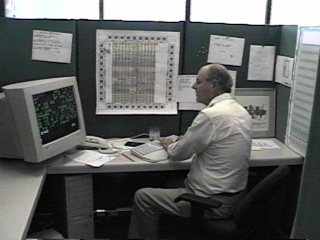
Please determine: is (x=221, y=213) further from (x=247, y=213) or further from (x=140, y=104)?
(x=140, y=104)

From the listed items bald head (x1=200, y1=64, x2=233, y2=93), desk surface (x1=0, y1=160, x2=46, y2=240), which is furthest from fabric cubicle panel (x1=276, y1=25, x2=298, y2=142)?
desk surface (x1=0, y1=160, x2=46, y2=240)

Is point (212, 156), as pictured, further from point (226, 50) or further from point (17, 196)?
point (17, 196)

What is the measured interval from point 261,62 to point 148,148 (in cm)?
96

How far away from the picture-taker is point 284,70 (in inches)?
96.6

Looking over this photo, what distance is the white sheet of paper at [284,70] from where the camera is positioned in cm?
238

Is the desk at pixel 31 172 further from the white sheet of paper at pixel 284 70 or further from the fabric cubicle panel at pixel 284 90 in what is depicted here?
the white sheet of paper at pixel 284 70

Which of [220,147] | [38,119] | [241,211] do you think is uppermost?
[38,119]

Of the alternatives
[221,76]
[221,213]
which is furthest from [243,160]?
[221,76]

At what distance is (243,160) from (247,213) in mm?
302

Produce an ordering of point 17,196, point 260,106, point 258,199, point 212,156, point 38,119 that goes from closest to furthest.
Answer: point 17,196, point 258,199, point 38,119, point 212,156, point 260,106

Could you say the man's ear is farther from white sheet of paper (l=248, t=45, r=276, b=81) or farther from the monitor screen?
the monitor screen

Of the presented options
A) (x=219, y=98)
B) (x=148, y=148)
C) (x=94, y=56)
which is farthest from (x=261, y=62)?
(x=94, y=56)

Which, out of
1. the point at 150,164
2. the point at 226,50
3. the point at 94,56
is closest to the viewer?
the point at 150,164

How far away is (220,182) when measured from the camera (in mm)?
1979
